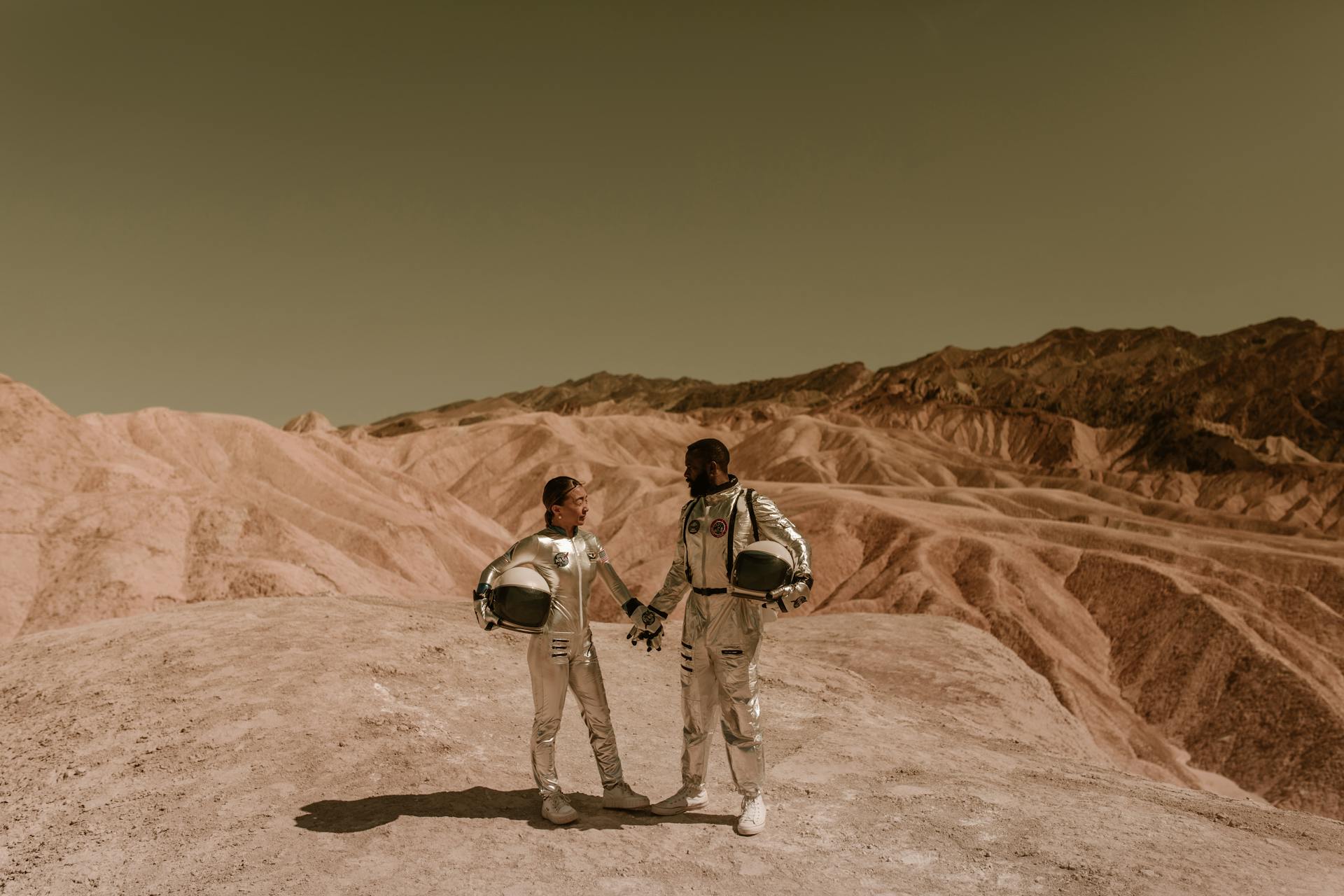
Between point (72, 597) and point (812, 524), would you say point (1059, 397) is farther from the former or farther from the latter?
point (72, 597)

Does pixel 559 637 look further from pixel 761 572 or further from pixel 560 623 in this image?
pixel 761 572

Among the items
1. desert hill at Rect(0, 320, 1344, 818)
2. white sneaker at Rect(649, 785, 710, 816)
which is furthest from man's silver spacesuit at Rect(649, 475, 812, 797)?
desert hill at Rect(0, 320, 1344, 818)

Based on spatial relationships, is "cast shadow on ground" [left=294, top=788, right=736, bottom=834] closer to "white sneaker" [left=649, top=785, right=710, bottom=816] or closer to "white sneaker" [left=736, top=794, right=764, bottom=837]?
"white sneaker" [left=649, top=785, right=710, bottom=816]

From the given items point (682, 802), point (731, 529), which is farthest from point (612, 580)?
point (682, 802)

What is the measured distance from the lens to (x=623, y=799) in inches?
264

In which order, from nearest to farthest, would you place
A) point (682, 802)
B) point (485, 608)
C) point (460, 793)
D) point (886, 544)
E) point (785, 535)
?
point (485, 608) < point (785, 535) < point (682, 802) < point (460, 793) < point (886, 544)

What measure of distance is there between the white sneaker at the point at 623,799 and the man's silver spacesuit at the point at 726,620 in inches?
27.7

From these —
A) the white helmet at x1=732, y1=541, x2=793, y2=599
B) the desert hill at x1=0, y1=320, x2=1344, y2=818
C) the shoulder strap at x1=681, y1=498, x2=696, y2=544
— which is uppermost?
the shoulder strap at x1=681, y1=498, x2=696, y2=544

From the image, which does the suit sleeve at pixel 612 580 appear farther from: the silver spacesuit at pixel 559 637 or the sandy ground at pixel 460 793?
the sandy ground at pixel 460 793

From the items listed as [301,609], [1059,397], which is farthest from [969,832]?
[1059,397]

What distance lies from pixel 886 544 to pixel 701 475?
39769 mm

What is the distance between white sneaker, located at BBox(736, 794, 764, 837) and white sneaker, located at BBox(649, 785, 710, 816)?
356 millimetres

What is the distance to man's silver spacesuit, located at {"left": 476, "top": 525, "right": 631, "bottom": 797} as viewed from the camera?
6.26 m

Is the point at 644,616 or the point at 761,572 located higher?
the point at 761,572
